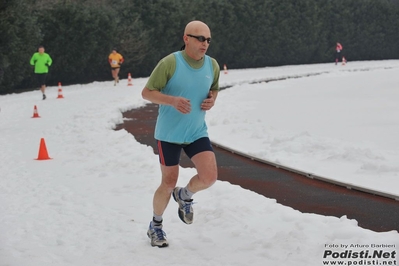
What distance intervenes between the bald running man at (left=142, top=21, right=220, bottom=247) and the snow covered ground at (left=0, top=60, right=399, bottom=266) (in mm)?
543

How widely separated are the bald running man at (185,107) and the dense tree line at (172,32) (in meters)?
21.4

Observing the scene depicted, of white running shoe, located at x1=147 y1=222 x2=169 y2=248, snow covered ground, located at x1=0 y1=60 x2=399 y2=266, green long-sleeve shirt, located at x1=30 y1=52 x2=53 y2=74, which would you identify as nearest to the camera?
snow covered ground, located at x1=0 y1=60 x2=399 y2=266

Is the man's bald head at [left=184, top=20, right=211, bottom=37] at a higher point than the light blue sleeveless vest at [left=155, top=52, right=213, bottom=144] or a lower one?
higher

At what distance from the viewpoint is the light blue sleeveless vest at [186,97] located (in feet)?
21.7

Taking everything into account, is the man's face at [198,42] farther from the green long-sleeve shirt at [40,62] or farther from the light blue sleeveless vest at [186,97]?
the green long-sleeve shirt at [40,62]

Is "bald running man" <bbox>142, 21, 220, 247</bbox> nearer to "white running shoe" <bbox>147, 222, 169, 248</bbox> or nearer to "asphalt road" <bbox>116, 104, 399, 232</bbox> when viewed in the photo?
"white running shoe" <bbox>147, 222, 169, 248</bbox>

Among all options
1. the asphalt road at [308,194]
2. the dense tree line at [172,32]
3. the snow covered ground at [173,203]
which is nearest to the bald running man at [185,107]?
the snow covered ground at [173,203]

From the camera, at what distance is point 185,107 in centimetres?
641

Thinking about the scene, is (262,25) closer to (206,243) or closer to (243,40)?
(243,40)

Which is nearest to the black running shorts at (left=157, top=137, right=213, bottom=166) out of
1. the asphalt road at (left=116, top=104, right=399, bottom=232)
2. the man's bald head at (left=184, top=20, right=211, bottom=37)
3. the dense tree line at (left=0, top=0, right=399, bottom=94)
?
the man's bald head at (left=184, top=20, right=211, bottom=37)

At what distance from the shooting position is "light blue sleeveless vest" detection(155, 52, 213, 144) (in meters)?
6.61

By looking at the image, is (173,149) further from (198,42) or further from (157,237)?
(198,42)

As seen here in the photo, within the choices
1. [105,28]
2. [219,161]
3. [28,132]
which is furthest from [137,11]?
[219,161]

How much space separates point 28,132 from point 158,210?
1090 cm
